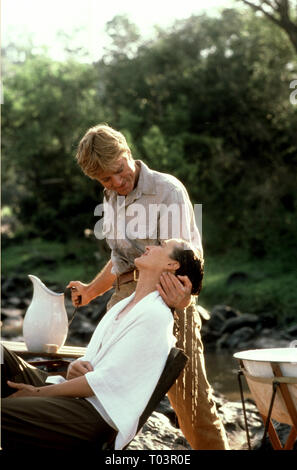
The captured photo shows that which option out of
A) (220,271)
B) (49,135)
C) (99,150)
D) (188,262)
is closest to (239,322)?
(220,271)

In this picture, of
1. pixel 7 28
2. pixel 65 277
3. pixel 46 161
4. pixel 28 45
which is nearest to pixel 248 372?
pixel 65 277

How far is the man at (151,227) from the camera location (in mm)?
4109

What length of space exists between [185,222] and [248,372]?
0.82 metres

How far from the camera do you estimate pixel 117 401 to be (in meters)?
3.37

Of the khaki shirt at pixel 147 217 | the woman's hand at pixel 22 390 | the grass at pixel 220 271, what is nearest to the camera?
the woman's hand at pixel 22 390

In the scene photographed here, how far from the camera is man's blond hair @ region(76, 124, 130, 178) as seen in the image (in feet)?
13.3

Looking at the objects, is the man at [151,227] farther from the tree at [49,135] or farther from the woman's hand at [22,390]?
the tree at [49,135]

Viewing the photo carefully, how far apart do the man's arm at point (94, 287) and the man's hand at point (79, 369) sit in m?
1.10

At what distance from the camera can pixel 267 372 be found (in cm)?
354

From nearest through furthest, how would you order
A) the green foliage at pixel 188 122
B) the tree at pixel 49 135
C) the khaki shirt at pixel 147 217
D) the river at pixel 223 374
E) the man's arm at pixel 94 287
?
the khaki shirt at pixel 147 217, the man's arm at pixel 94 287, the river at pixel 223 374, the green foliage at pixel 188 122, the tree at pixel 49 135

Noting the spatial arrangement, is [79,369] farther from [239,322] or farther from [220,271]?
[220,271]

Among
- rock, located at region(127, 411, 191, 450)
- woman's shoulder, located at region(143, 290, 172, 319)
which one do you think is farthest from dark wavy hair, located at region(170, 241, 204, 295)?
rock, located at region(127, 411, 191, 450)

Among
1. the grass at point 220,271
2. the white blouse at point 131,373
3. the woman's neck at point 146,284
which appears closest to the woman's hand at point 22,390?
the white blouse at point 131,373

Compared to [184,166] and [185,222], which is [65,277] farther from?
[185,222]
